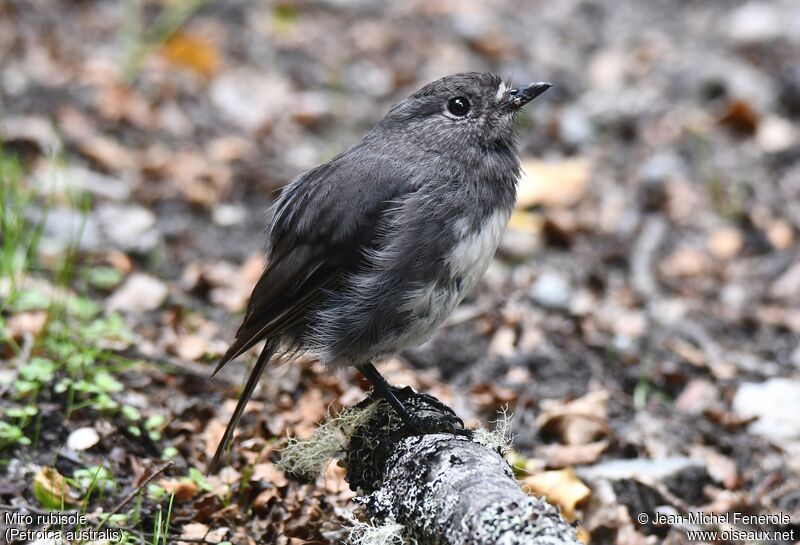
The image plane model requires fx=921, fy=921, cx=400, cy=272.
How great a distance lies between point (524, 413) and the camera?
3.96 meters

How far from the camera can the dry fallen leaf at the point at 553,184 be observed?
18.6 ft

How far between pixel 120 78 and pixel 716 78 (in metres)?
4.28

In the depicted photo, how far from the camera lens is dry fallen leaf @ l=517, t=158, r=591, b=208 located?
5.68 m

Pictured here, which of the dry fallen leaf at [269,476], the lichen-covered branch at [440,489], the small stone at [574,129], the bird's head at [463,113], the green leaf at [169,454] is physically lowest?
the green leaf at [169,454]

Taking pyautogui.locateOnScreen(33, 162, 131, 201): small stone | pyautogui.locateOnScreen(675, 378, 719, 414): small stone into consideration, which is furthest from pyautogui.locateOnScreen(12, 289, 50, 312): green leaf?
pyautogui.locateOnScreen(675, 378, 719, 414): small stone

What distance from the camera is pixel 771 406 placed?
404 cm

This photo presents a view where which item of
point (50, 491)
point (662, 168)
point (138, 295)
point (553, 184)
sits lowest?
point (50, 491)

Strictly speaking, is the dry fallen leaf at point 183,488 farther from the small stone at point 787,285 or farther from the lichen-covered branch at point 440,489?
the small stone at point 787,285

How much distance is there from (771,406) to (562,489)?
1.33 metres

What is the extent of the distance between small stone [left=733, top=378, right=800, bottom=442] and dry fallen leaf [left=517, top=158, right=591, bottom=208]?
1.88 m

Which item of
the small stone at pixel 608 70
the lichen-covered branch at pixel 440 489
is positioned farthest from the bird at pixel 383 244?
the small stone at pixel 608 70

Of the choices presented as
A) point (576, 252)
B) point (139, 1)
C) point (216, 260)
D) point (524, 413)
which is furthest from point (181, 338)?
point (139, 1)

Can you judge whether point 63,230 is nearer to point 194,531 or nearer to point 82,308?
point 82,308

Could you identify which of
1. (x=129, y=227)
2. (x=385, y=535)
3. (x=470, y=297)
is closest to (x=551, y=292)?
(x=470, y=297)
